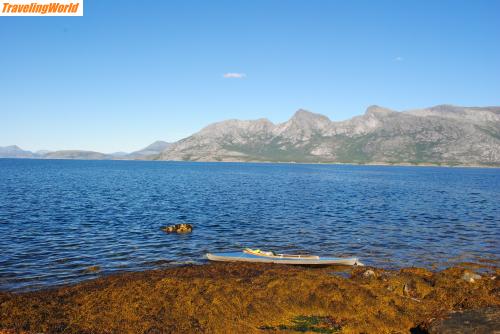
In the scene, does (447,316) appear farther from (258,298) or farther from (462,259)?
(462,259)

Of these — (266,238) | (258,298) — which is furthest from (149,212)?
(258,298)

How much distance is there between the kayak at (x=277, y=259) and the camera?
2922 centimetres

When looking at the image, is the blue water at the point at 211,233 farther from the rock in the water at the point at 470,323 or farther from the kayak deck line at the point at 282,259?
the rock in the water at the point at 470,323

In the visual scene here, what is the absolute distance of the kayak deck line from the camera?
29203mm

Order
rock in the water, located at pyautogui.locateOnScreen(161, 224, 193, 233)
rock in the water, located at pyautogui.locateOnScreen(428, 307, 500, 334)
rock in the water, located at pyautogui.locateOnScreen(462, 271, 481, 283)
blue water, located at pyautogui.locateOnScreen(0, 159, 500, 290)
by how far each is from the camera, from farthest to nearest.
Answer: rock in the water, located at pyautogui.locateOnScreen(161, 224, 193, 233), blue water, located at pyautogui.locateOnScreen(0, 159, 500, 290), rock in the water, located at pyautogui.locateOnScreen(462, 271, 481, 283), rock in the water, located at pyautogui.locateOnScreen(428, 307, 500, 334)

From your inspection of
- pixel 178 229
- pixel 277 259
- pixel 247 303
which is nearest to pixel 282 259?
pixel 277 259

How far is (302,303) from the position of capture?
65.4ft

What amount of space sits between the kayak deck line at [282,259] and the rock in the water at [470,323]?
41.6 feet

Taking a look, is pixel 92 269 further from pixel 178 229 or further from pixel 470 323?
pixel 470 323

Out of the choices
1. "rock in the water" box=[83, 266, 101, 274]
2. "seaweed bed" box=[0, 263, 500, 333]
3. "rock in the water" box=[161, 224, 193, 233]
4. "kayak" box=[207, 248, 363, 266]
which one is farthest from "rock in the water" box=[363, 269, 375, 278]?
"rock in the water" box=[161, 224, 193, 233]

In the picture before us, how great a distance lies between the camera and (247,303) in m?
19.6

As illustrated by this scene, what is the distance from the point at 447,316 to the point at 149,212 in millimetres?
48204

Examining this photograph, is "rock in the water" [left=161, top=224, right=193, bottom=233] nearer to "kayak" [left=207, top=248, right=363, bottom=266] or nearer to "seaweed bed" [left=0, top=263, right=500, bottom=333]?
"kayak" [left=207, top=248, right=363, bottom=266]

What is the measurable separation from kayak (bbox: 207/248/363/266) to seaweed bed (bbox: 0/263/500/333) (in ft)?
10.8
